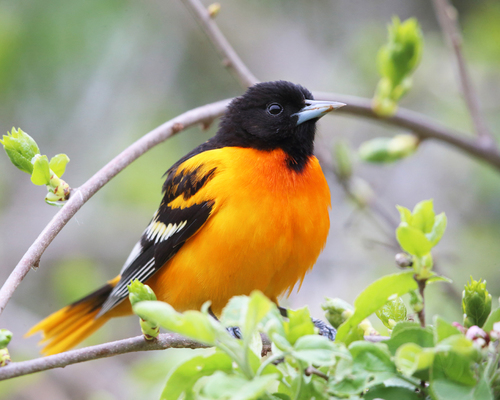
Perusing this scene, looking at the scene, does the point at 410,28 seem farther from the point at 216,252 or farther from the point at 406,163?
the point at 406,163

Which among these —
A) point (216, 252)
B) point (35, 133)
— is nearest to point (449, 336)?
point (216, 252)

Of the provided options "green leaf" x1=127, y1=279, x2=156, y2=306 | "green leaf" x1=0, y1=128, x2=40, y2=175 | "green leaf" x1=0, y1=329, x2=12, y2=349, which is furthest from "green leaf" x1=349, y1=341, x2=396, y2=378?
"green leaf" x1=0, y1=128, x2=40, y2=175

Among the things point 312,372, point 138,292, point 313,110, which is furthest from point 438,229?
point 313,110

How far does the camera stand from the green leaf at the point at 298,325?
111 cm

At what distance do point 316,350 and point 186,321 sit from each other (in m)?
0.25

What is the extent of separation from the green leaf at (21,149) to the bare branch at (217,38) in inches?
59.4

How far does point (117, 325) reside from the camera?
6.13 meters

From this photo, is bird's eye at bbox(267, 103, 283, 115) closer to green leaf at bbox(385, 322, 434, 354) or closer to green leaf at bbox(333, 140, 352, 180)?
green leaf at bbox(333, 140, 352, 180)

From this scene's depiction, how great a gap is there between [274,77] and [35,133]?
2.82 meters

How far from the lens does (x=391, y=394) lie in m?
1.14

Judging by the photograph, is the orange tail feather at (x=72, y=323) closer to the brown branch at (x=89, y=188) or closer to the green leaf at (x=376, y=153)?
the brown branch at (x=89, y=188)

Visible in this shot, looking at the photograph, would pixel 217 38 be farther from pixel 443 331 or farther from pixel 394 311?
pixel 443 331

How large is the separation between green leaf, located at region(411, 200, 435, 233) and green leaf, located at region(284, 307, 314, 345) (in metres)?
0.32

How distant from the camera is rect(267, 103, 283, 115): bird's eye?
127 inches
